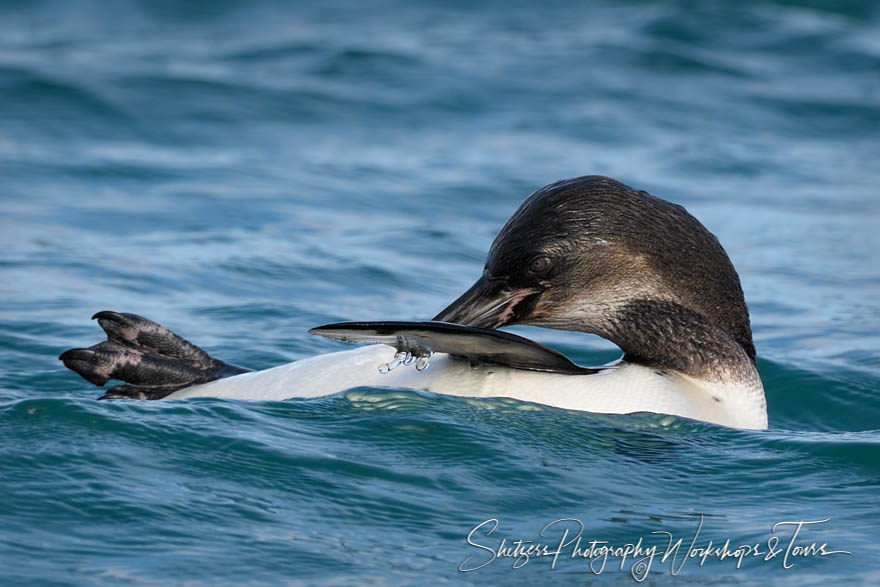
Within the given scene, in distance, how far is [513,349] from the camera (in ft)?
15.8

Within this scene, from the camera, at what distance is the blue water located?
4004mm

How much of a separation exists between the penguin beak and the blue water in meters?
0.43

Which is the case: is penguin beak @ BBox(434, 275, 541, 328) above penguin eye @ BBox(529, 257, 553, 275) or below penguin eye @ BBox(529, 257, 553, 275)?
below

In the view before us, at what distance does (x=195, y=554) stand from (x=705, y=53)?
1194 centimetres

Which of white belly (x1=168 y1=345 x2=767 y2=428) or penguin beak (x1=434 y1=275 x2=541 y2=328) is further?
penguin beak (x1=434 y1=275 x2=541 y2=328)

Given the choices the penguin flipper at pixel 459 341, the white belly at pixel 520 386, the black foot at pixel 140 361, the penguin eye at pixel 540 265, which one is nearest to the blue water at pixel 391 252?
the white belly at pixel 520 386

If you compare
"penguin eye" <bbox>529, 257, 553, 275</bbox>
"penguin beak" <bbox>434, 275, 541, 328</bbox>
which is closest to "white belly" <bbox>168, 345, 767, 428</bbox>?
"penguin beak" <bbox>434, 275, 541, 328</bbox>

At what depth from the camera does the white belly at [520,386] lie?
4930 mm

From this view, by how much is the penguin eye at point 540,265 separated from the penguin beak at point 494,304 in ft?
0.28

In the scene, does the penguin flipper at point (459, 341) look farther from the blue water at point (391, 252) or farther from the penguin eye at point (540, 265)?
the penguin eye at point (540, 265)

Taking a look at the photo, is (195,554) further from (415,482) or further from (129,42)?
(129,42)

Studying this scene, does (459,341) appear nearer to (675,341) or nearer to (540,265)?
(540,265)

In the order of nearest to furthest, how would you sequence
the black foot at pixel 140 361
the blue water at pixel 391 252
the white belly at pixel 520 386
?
1. the blue water at pixel 391 252
2. the white belly at pixel 520 386
3. the black foot at pixel 140 361

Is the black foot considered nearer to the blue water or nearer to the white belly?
the white belly
